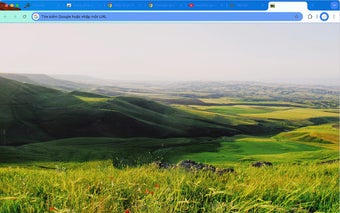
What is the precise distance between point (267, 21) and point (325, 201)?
2294mm

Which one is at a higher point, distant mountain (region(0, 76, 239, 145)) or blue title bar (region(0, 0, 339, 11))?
blue title bar (region(0, 0, 339, 11))

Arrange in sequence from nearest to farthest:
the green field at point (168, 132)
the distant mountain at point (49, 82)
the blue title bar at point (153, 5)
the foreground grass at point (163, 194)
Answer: the foreground grass at point (163, 194) → the blue title bar at point (153, 5) → the green field at point (168, 132) → the distant mountain at point (49, 82)

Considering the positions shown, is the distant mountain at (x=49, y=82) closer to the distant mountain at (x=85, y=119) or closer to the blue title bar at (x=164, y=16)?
the distant mountain at (x=85, y=119)

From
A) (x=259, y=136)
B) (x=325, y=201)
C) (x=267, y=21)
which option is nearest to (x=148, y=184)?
(x=325, y=201)

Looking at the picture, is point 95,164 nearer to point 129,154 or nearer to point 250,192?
point 129,154

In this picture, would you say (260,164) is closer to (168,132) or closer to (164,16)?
(168,132)

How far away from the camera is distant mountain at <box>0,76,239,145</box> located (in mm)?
6621

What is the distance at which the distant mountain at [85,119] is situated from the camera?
21.7 ft

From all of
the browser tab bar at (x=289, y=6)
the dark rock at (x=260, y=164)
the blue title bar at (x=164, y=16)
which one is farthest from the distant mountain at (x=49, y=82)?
the browser tab bar at (x=289, y=6)

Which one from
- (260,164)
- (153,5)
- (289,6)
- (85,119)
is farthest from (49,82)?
(289,6)

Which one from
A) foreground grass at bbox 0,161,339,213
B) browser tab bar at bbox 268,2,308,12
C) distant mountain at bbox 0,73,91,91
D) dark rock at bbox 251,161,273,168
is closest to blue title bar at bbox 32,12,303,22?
browser tab bar at bbox 268,2,308,12

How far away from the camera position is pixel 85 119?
24.0 feet

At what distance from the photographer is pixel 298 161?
5965mm

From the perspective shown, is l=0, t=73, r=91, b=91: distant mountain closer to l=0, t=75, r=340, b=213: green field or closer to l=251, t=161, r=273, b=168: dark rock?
l=0, t=75, r=340, b=213: green field
